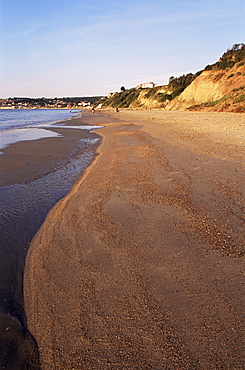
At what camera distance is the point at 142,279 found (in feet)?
9.60

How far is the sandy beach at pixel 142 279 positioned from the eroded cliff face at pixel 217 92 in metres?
26.1

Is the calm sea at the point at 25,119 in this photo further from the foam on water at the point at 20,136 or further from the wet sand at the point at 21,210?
the wet sand at the point at 21,210

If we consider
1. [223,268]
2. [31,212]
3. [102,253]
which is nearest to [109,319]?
[102,253]

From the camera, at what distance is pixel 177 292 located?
268 centimetres

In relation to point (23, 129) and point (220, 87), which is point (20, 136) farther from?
point (220, 87)

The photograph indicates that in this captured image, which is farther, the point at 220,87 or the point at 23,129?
the point at 220,87

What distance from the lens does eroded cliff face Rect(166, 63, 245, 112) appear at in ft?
101

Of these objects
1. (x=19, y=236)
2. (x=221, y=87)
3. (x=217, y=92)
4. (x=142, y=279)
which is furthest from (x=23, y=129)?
(x=221, y=87)

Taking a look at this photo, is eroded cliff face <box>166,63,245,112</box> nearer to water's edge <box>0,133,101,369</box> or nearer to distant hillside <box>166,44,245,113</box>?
distant hillside <box>166,44,245,113</box>

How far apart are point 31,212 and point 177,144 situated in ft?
24.7

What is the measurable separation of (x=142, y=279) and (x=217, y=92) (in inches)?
1618

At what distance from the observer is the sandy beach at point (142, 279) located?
6.86 ft

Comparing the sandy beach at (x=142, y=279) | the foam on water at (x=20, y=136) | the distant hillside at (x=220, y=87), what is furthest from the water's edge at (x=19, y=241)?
the distant hillside at (x=220, y=87)

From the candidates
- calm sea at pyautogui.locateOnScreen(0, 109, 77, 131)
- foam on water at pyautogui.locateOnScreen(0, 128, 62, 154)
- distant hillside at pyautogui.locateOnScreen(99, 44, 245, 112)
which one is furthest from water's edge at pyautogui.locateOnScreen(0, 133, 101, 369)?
distant hillside at pyautogui.locateOnScreen(99, 44, 245, 112)
